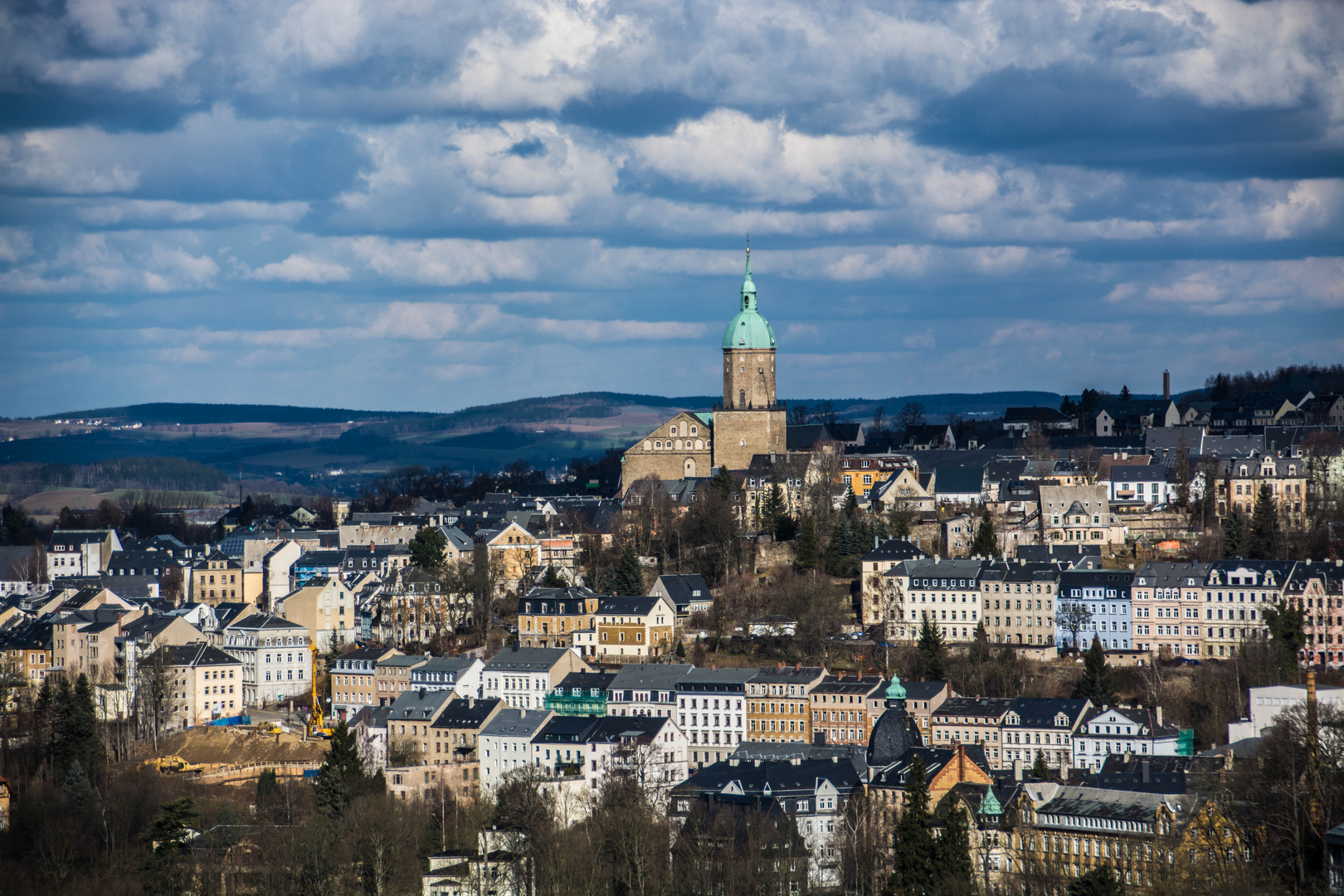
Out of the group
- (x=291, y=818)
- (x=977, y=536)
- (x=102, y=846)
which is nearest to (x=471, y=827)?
(x=291, y=818)

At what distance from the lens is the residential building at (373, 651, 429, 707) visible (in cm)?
9325

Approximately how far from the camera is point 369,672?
94.8 meters

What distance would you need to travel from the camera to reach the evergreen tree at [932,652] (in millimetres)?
84938

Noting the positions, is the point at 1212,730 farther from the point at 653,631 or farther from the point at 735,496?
the point at 735,496

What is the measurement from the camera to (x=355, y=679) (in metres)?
95.2

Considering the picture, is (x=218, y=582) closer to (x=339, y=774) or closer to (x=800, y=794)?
(x=339, y=774)

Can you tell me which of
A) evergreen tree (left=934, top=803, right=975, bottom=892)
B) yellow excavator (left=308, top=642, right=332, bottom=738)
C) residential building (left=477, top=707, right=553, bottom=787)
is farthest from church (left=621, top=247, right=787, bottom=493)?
evergreen tree (left=934, top=803, right=975, bottom=892)

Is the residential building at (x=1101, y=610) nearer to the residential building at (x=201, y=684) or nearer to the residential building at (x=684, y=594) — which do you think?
the residential building at (x=684, y=594)

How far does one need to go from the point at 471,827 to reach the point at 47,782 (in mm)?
18772

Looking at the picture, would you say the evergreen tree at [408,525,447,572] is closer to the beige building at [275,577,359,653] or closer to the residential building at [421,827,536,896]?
the beige building at [275,577,359,653]

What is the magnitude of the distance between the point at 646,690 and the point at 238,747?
17.6 m

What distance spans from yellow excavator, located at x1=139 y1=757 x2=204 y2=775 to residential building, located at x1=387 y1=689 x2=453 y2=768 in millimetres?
8009

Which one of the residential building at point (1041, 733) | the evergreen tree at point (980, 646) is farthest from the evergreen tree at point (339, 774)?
the evergreen tree at point (980, 646)

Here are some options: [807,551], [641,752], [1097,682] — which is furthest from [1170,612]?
[641,752]
